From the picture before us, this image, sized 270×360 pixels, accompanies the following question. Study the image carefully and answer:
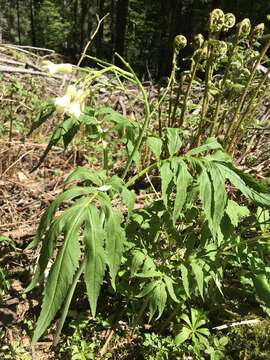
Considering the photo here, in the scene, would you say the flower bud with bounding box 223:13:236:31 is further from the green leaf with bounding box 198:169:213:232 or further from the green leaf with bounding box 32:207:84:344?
the green leaf with bounding box 32:207:84:344

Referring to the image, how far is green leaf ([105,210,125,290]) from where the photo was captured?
1571 millimetres

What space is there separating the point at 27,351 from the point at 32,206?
1.24 metres

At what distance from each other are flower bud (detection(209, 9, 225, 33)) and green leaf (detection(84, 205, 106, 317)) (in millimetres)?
1539

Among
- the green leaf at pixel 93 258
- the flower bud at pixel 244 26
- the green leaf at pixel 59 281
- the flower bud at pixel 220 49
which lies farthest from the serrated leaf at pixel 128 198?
the flower bud at pixel 244 26

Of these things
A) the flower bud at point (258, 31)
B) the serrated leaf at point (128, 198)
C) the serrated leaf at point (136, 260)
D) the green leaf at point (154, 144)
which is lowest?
the serrated leaf at point (136, 260)

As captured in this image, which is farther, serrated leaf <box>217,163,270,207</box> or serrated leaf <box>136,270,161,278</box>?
serrated leaf <box>136,270,161,278</box>

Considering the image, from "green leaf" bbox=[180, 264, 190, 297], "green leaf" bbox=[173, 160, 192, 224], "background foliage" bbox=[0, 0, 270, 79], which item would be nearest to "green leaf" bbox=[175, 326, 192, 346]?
"green leaf" bbox=[180, 264, 190, 297]

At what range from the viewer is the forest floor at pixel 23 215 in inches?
102

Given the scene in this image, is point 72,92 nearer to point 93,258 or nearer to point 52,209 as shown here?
point 52,209

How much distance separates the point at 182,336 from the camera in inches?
94.4

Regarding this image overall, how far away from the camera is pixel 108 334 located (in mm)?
2635

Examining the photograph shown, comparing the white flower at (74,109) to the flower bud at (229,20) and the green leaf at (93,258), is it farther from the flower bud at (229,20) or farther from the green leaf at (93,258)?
the flower bud at (229,20)

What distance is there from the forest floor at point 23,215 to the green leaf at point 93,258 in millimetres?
1010

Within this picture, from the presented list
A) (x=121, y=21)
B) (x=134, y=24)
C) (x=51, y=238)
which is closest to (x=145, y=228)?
(x=51, y=238)
